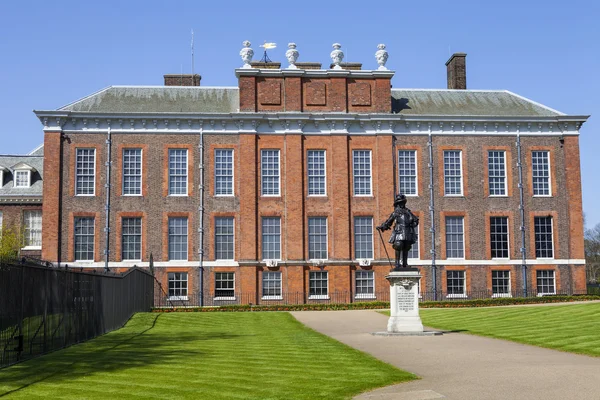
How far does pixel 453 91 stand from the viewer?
49.6 meters

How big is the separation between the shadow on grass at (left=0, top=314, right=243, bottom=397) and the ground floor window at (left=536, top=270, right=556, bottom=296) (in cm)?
2788

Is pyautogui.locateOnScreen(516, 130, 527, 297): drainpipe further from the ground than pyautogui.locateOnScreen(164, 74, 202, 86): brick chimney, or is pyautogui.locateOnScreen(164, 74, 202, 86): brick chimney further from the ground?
pyautogui.locateOnScreen(164, 74, 202, 86): brick chimney

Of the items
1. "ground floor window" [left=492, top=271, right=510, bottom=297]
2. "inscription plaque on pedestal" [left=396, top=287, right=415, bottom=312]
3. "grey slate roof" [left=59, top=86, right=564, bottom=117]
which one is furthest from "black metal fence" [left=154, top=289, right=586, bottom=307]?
"inscription plaque on pedestal" [left=396, top=287, right=415, bottom=312]

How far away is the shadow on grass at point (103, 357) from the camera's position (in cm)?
1316

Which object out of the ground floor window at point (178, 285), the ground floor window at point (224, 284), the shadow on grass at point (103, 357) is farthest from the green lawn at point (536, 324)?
the ground floor window at point (178, 285)

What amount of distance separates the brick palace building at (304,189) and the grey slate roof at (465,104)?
1.33 metres

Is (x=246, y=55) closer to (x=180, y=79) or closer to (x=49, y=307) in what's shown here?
(x=180, y=79)

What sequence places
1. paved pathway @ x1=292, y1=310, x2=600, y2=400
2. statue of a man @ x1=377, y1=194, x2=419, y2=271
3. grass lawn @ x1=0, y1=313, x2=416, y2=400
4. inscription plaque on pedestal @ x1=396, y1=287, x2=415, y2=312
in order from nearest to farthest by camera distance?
paved pathway @ x1=292, y1=310, x2=600, y2=400 → grass lawn @ x1=0, y1=313, x2=416, y2=400 → inscription plaque on pedestal @ x1=396, y1=287, x2=415, y2=312 → statue of a man @ x1=377, y1=194, x2=419, y2=271

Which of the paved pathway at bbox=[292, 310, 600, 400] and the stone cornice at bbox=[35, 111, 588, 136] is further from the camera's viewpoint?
the stone cornice at bbox=[35, 111, 588, 136]

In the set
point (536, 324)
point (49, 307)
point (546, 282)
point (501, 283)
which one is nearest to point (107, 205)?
point (501, 283)

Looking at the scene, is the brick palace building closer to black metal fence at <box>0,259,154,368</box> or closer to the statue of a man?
black metal fence at <box>0,259,154,368</box>

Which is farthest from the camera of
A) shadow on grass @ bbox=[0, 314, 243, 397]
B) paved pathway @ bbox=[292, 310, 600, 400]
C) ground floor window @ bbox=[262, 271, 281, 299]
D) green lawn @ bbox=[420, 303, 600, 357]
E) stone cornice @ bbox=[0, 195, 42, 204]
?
stone cornice @ bbox=[0, 195, 42, 204]

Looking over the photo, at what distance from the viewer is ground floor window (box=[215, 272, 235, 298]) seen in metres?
43.6

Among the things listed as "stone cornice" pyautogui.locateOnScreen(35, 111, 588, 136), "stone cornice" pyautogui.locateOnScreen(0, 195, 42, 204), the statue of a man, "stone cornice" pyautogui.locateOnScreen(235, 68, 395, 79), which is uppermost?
"stone cornice" pyautogui.locateOnScreen(235, 68, 395, 79)
